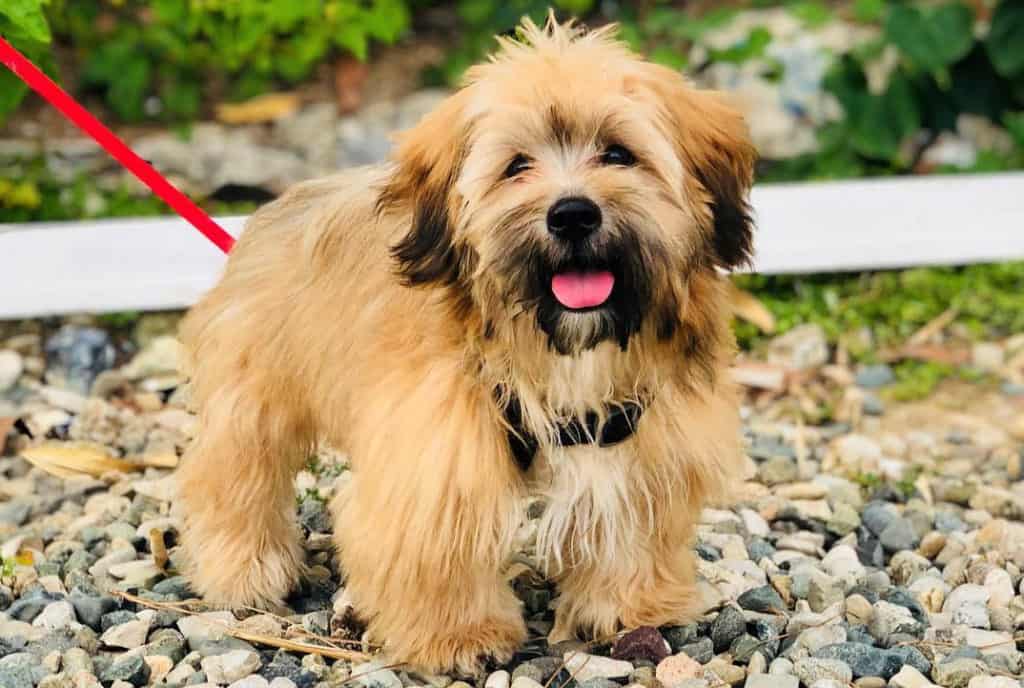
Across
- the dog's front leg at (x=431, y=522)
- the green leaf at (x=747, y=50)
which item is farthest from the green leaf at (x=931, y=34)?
the dog's front leg at (x=431, y=522)

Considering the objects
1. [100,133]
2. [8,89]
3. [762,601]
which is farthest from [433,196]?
[8,89]

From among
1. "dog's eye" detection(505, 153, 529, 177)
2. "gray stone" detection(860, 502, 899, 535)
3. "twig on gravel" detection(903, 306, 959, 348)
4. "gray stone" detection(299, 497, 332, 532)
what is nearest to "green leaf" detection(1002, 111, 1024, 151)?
"twig on gravel" detection(903, 306, 959, 348)

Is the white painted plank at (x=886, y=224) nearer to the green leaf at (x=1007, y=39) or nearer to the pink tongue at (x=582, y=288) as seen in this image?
the green leaf at (x=1007, y=39)

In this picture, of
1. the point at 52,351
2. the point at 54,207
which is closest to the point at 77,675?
the point at 52,351

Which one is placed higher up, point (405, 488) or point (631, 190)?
point (631, 190)

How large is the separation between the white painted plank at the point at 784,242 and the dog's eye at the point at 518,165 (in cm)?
236

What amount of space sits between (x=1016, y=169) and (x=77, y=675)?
14.9 feet

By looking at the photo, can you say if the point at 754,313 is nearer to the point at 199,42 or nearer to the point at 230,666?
the point at 230,666

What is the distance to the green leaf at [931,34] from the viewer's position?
19.6ft

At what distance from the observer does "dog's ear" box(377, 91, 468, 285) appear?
287cm

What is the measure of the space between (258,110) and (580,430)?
3.90 meters

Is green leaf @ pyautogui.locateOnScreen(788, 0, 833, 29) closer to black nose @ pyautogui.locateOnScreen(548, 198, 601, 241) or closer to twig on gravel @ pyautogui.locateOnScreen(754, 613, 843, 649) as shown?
twig on gravel @ pyautogui.locateOnScreen(754, 613, 843, 649)

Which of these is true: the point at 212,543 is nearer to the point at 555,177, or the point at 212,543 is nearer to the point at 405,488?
the point at 405,488

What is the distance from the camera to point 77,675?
312cm
